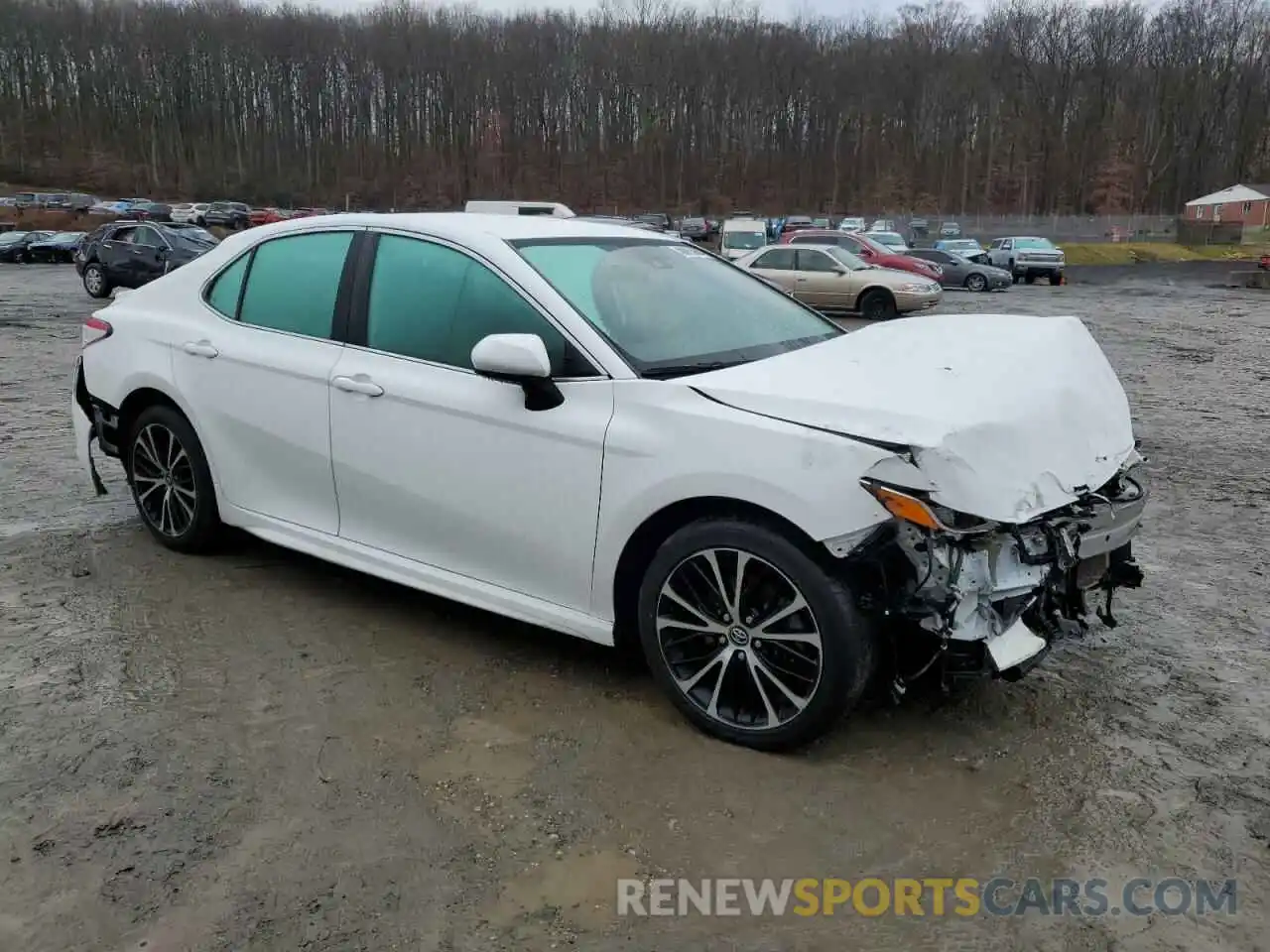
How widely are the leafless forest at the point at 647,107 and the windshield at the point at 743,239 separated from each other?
70821 millimetres

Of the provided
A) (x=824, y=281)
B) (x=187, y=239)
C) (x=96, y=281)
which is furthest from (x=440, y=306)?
(x=96, y=281)

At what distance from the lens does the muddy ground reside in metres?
2.51

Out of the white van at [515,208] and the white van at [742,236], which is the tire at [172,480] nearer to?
the white van at [515,208]

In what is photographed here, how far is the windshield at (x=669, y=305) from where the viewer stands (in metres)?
3.62

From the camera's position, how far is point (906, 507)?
2830 mm

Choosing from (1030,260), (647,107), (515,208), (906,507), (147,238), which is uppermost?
(647,107)

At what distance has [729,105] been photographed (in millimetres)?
104062

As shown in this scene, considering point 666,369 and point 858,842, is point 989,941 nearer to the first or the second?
point 858,842

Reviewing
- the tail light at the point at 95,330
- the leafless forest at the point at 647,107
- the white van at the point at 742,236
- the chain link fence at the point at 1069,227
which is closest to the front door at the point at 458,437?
the tail light at the point at 95,330

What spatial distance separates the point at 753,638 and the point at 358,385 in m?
1.87

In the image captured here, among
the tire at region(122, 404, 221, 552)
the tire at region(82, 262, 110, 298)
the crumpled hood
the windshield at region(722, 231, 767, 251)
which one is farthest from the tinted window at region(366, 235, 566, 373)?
the windshield at region(722, 231, 767, 251)

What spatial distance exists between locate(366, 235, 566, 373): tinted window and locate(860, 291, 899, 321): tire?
17760mm

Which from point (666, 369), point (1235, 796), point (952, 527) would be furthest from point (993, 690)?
point (666, 369)

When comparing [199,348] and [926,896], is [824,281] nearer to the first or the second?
[199,348]
